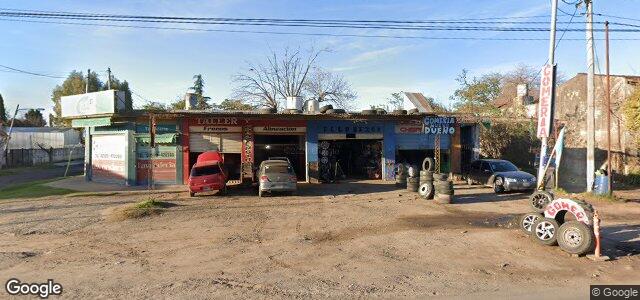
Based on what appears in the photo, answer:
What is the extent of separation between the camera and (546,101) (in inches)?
566

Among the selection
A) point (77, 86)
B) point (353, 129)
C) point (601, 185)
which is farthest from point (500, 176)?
point (77, 86)

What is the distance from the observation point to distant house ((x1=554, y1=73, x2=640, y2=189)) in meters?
24.7

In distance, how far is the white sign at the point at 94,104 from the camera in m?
22.4

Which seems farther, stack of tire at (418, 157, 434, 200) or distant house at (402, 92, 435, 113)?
distant house at (402, 92, 435, 113)

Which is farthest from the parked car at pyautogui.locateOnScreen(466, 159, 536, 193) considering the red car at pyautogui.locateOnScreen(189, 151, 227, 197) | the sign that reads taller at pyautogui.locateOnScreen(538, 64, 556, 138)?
the red car at pyautogui.locateOnScreen(189, 151, 227, 197)

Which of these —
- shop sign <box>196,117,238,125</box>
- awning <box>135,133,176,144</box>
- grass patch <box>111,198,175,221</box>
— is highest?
shop sign <box>196,117,238,125</box>

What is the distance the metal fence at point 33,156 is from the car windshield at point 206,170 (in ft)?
90.1

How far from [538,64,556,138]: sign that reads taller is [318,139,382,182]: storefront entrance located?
11.3 metres

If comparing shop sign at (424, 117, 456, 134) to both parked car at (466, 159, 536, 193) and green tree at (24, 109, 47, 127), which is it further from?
green tree at (24, 109, 47, 127)

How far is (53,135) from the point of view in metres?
52.8

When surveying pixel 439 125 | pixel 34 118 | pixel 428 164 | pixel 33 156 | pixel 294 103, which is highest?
pixel 34 118

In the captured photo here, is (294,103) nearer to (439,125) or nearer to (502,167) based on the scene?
(439,125)

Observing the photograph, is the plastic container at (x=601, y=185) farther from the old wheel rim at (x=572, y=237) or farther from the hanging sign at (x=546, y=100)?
the old wheel rim at (x=572, y=237)

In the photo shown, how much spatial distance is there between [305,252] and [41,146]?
47.7 metres
